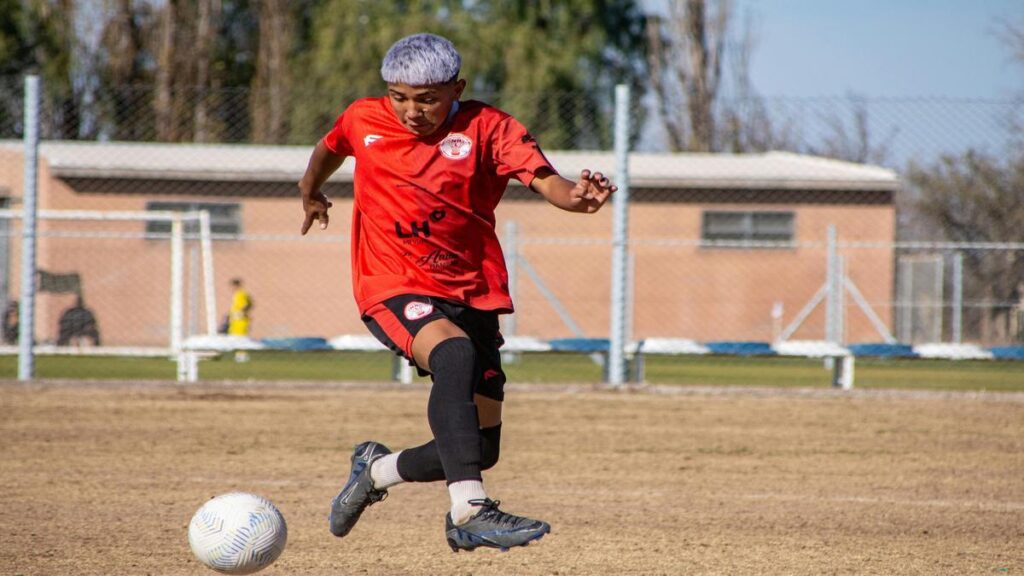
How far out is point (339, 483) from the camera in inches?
292

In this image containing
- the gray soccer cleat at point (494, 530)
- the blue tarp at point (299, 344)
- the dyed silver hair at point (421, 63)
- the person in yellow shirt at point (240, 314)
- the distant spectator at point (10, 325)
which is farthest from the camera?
the person in yellow shirt at point (240, 314)

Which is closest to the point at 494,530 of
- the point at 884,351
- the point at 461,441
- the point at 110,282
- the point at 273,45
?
the point at 461,441

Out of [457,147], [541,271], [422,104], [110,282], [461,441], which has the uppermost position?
[422,104]

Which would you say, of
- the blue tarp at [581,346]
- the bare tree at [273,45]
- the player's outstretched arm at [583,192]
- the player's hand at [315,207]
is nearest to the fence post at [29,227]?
the blue tarp at [581,346]

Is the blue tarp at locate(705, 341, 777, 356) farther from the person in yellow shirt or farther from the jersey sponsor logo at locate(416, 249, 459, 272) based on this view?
the person in yellow shirt

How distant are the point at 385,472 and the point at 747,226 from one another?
19647 millimetres

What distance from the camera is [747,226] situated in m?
24.1

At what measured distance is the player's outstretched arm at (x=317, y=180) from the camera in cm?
526

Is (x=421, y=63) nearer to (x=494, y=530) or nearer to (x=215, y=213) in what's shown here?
(x=494, y=530)

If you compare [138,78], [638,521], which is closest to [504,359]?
[638,521]

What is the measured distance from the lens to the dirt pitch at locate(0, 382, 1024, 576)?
5371mm

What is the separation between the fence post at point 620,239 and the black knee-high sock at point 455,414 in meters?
7.95

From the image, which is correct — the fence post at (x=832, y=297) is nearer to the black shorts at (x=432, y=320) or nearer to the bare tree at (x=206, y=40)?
the black shorts at (x=432, y=320)

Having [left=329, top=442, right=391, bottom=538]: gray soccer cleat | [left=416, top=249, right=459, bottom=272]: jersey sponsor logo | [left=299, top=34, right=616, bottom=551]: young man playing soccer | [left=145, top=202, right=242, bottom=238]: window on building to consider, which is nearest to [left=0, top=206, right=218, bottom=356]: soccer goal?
[left=145, top=202, right=242, bottom=238]: window on building
